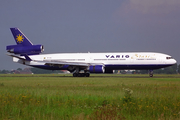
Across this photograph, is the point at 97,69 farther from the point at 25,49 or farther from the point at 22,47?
the point at 22,47

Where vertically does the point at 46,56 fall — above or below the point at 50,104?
above

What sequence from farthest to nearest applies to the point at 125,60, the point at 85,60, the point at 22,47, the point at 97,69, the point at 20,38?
1. the point at 20,38
2. the point at 22,47
3. the point at 85,60
4. the point at 125,60
5. the point at 97,69

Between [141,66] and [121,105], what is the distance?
34.0m

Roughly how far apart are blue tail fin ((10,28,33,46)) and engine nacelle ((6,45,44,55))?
36.5 inches

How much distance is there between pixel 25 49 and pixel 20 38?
2882 millimetres

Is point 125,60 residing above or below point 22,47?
below

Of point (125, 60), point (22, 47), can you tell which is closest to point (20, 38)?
point (22, 47)

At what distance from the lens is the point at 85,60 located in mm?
49625

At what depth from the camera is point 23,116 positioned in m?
10.6

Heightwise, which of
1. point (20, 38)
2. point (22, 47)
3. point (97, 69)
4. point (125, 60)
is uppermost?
point (20, 38)

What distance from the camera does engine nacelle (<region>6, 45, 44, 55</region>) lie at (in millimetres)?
52188

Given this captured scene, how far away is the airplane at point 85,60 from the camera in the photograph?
45.0 metres

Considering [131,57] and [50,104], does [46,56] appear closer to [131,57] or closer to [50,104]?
[131,57]

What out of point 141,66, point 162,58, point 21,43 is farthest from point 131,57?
point 21,43
